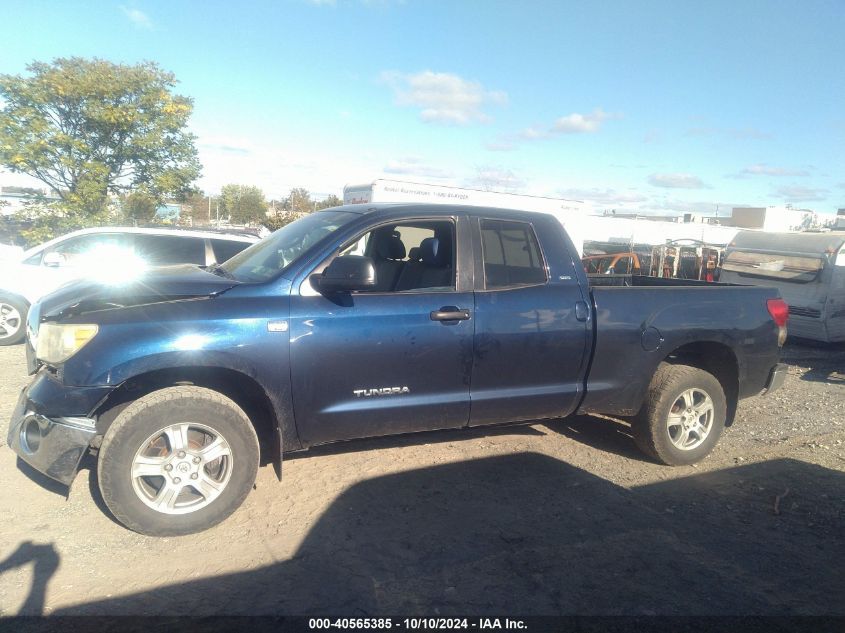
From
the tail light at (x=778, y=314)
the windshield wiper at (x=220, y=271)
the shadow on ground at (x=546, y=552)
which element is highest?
the windshield wiper at (x=220, y=271)

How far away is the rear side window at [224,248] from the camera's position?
28.3 feet

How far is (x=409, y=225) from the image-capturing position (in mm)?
4164

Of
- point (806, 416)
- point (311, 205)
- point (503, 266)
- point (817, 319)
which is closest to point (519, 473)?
point (503, 266)

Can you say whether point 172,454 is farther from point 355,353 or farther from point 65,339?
point 355,353

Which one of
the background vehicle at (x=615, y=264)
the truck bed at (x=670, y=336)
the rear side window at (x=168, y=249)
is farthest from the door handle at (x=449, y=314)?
the background vehicle at (x=615, y=264)

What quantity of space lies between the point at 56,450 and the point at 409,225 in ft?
8.20

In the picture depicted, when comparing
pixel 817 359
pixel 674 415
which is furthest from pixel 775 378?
pixel 817 359

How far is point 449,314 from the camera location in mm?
3898

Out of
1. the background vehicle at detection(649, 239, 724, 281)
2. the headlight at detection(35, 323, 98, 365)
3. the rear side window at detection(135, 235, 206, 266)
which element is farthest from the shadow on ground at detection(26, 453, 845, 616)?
the background vehicle at detection(649, 239, 724, 281)

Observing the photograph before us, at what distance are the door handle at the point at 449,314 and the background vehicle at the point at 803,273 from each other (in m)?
8.50

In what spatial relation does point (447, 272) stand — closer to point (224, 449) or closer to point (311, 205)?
point (224, 449)

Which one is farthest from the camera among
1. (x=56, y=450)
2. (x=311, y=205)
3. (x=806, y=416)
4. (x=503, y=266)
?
(x=311, y=205)

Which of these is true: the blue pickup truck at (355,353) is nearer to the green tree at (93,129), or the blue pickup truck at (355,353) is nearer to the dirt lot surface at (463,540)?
the dirt lot surface at (463,540)

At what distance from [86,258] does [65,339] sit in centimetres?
593
